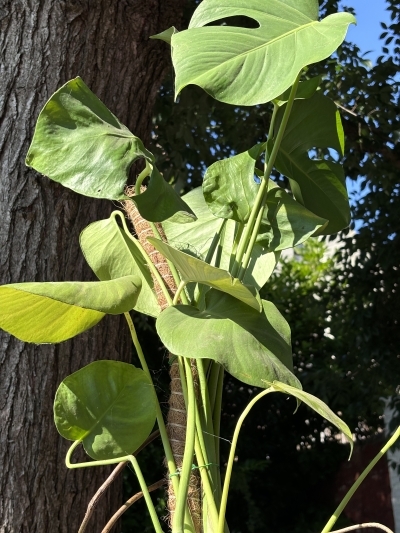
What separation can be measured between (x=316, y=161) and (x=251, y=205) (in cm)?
15

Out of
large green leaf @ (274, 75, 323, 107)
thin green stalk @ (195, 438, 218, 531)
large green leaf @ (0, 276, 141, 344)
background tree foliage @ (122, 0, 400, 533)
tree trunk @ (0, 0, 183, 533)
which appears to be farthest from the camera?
background tree foliage @ (122, 0, 400, 533)

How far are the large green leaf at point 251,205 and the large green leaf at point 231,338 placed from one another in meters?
0.11

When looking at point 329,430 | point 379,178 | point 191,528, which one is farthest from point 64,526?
point 329,430

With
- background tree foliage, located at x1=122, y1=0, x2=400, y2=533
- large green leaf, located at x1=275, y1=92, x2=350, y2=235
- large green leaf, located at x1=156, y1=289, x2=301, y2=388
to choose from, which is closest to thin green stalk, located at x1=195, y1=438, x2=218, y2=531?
large green leaf, located at x1=156, y1=289, x2=301, y2=388

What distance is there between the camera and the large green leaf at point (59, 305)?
0.60 metres

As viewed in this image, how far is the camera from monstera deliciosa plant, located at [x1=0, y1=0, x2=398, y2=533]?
25.1 inches

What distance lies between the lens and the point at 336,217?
91 cm

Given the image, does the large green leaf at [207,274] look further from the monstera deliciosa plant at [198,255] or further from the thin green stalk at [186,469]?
the thin green stalk at [186,469]

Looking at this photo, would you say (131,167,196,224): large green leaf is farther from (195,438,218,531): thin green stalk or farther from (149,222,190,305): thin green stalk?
(195,438,218,531): thin green stalk

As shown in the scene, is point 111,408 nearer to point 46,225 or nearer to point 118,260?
point 118,260

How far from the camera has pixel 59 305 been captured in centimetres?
69

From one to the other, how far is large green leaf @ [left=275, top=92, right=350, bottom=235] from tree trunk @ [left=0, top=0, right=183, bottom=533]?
1.33 feet

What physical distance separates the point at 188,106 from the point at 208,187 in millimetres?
1848

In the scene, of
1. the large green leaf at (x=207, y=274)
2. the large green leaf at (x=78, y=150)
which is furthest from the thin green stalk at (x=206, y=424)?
the large green leaf at (x=78, y=150)
